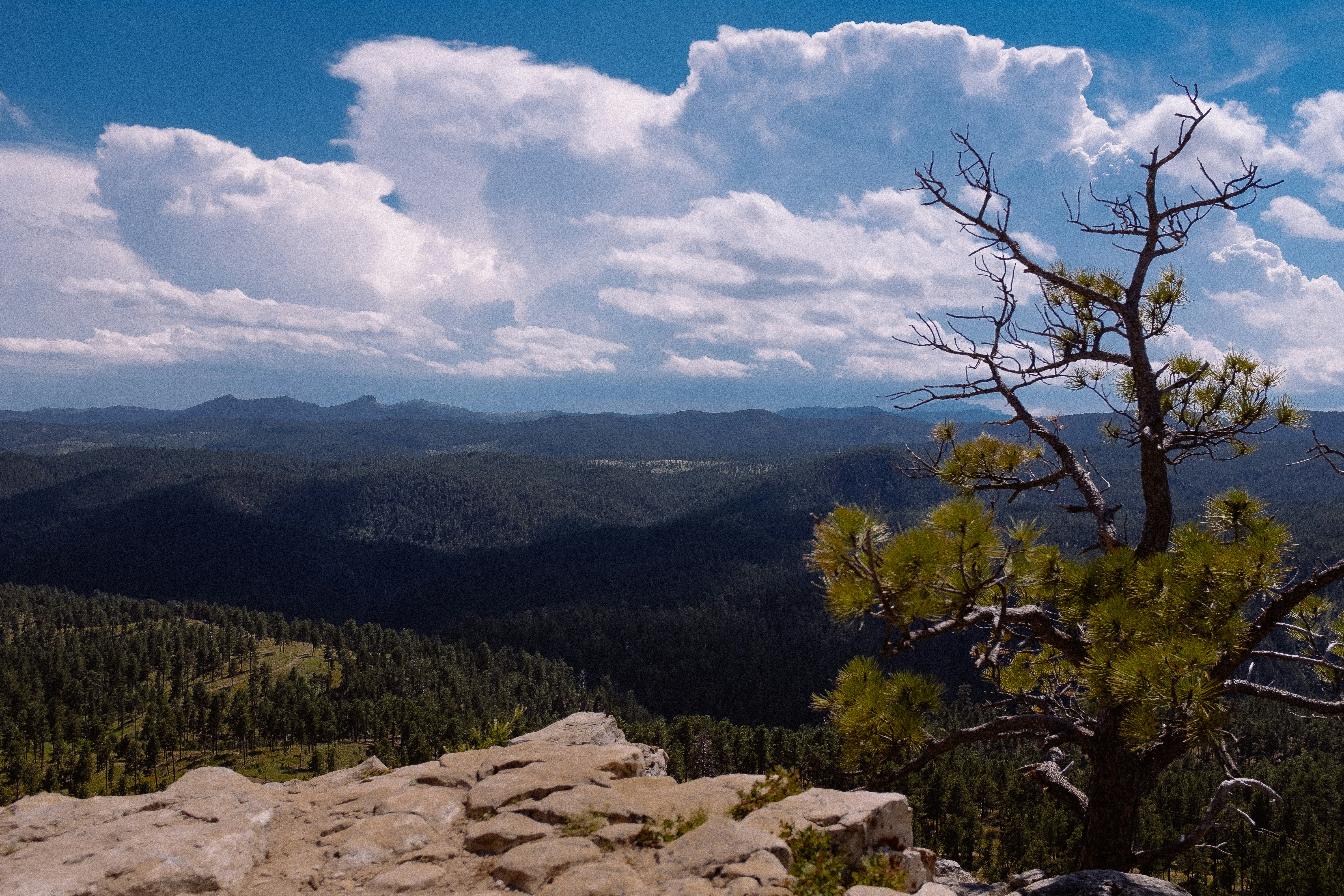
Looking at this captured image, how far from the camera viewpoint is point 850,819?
6.95m

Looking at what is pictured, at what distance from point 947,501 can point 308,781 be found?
11077mm

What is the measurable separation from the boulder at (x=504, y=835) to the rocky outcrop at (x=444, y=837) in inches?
0.8

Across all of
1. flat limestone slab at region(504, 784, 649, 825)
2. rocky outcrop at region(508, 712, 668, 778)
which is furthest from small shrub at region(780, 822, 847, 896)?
rocky outcrop at region(508, 712, 668, 778)

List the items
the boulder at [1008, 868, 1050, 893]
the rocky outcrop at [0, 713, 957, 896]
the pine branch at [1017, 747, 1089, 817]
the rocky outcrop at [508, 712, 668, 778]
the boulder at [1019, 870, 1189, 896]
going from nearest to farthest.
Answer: the boulder at [1019, 870, 1189, 896] < the rocky outcrop at [0, 713, 957, 896] < the pine branch at [1017, 747, 1089, 817] < the boulder at [1008, 868, 1050, 893] < the rocky outcrop at [508, 712, 668, 778]

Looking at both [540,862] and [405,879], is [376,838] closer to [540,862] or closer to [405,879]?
[405,879]

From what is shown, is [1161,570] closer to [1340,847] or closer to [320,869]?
[320,869]

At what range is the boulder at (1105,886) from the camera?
651 cm

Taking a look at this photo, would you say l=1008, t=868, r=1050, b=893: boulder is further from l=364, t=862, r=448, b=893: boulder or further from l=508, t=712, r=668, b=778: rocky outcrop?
l=364, t=862, r=448, b=893: boulder

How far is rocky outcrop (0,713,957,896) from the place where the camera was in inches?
268

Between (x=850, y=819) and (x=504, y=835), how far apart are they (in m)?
3.99

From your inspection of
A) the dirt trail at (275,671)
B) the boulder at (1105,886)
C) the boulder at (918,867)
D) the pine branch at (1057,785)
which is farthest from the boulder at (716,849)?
the dirt trail at (275,671)

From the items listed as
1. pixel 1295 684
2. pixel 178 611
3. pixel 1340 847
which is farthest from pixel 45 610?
pixel 1295 684

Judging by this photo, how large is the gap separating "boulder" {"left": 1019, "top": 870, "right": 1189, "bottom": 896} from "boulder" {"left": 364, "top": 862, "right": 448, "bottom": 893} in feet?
20.8

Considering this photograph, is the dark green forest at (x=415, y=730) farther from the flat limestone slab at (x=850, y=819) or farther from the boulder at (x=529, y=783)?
the boulder at (x=529, y=783)
